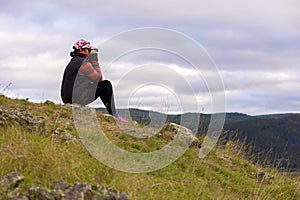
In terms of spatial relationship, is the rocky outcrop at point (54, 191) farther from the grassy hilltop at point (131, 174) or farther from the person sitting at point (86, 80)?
the person sitting at point (86, 80)

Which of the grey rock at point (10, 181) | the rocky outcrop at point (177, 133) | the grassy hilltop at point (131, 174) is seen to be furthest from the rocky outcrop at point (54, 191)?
the rocky outcrop at point (177, 133)

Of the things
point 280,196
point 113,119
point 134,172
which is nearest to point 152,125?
point 113,119

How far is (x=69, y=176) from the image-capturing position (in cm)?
598

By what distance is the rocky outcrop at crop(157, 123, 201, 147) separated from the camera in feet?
36.3

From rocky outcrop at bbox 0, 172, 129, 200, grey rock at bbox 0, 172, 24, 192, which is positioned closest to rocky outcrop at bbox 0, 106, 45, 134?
grey rock at bbox 0, 172, 24, 192

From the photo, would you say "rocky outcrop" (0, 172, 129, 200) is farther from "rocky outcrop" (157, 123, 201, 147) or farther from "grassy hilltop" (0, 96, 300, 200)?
"rocky outcrop" (157, 123, 201, 147)

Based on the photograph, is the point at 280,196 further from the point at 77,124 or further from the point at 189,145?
the point at 77,124

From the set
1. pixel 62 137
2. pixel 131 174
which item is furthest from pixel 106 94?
pixel 131 174

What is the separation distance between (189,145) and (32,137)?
453 cm

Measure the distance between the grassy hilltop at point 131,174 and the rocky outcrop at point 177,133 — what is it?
10.2 inches

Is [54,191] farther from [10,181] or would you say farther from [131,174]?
[131,174]

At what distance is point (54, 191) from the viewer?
17.5 ft

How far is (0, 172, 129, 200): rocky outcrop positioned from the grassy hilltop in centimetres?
22

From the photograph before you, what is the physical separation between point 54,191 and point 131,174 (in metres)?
1.87
